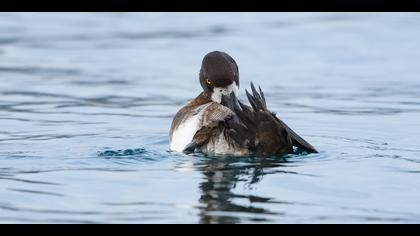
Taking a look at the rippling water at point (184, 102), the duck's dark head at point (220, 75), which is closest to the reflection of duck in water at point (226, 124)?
the duck's dark head at point (220, 75)

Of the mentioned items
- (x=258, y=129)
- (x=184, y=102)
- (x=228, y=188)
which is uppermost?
(x=184, y=102)

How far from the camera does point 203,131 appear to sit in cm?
1107

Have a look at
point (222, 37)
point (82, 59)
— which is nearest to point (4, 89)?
point (82, 59)

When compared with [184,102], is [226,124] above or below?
below

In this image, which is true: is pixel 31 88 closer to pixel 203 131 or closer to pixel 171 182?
pixel 203 131

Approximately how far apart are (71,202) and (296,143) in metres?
2.95

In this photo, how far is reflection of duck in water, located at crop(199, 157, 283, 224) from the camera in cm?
857

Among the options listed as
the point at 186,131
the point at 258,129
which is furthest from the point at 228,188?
the point at 186,131

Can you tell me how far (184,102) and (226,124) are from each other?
4.93 m

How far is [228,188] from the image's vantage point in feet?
31.5

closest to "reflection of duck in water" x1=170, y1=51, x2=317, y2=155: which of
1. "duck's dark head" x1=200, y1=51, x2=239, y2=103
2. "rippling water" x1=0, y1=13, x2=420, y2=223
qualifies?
"duck's dark head" x1=200, y1=51, x2=239, y2=103

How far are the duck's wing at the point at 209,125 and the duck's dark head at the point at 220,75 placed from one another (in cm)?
36

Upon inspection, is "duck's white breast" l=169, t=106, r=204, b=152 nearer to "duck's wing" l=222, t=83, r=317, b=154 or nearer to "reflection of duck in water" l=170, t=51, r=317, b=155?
"reflection of duck in water" l=170, t=51, r=317, b=155

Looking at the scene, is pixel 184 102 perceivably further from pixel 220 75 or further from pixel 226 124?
pixel 226 124
